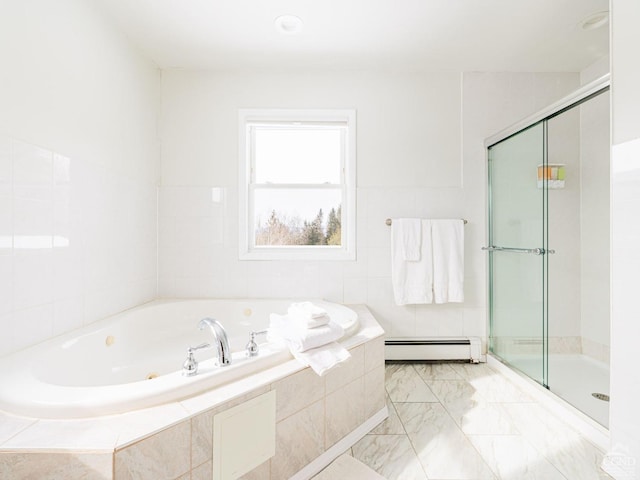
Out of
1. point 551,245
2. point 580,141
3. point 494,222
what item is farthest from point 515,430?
point 580,141

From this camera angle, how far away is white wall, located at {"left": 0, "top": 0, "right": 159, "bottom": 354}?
131cm

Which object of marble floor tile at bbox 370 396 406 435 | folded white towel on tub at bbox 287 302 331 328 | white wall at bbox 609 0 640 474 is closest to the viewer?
white wall at bbox 609 0 640 474

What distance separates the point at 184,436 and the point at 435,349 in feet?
6.73

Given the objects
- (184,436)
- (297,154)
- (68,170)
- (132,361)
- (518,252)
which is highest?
(297,154)

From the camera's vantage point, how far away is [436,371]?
7.93ft

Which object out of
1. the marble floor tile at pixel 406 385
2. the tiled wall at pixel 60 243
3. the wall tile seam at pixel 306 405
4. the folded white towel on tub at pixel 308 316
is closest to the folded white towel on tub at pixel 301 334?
the folded white towel on tub at pixel 308 316

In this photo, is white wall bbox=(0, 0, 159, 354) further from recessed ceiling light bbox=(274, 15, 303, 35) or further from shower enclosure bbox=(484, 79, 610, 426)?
shower enclosure bbox=(484, 79, 610, 426)

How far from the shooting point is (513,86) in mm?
2607

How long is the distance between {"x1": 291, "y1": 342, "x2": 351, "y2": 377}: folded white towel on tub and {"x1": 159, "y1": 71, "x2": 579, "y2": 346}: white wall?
3.71 feet

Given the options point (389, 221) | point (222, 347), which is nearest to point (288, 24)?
point (389, 221)

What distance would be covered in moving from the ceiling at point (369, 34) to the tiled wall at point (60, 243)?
936 mm

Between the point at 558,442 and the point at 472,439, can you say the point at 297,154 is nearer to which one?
the point at 472,439

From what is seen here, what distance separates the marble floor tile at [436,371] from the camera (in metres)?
2.31

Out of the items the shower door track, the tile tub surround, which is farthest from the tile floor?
the shower door track
